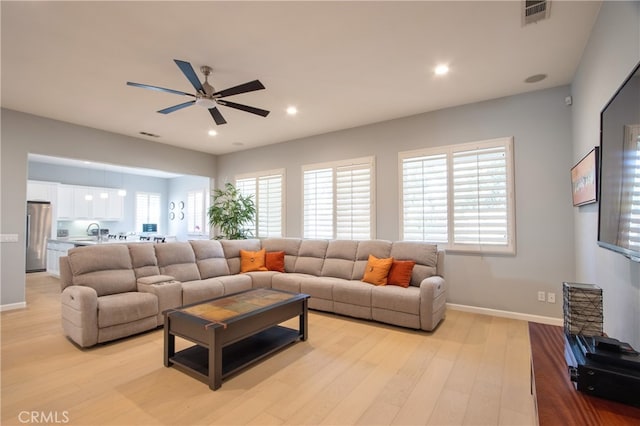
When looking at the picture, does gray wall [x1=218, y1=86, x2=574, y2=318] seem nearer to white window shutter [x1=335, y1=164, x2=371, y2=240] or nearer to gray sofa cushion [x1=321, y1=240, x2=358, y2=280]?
white window shutter [x1=335, y1=164, x2=371, y2=240]

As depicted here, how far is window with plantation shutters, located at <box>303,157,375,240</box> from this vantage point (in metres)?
5.32

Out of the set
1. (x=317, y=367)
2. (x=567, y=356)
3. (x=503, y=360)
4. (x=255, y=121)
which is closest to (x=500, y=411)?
(x=567, y=356)

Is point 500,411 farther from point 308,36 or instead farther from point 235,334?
point 308,36

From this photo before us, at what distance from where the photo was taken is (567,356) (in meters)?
1.76

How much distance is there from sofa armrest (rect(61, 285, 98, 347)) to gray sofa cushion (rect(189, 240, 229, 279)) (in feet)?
5.32

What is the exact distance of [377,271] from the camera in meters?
4.19

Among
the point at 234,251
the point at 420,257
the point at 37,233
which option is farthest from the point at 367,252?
the point at 37,233

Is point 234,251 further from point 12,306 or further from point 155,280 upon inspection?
point 12,306

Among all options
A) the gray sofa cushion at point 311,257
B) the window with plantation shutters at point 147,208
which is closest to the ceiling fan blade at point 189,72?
the gray sofa cushion at point 311,257

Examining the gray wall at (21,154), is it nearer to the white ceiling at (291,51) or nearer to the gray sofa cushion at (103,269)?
the white ceiling at (291,51)

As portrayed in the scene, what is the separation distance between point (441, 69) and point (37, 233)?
31.8 feet

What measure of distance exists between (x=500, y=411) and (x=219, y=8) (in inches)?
146

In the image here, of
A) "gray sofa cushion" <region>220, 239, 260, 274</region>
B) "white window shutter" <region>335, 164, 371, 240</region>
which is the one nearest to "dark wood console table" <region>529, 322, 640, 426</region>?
"white window shutter" <region>335, 164, 371, 240</region>

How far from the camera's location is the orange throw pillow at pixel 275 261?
209 inches
